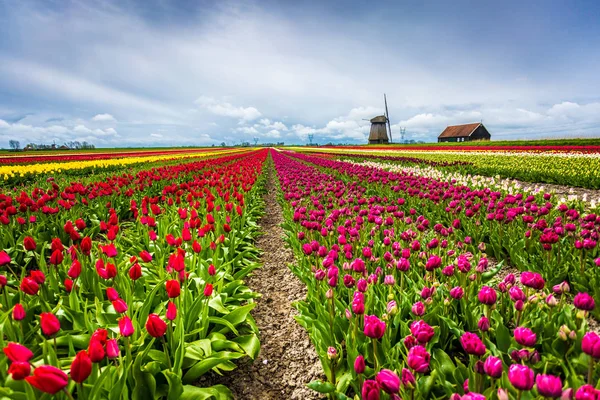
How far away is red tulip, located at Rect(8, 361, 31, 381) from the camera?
1.38 m

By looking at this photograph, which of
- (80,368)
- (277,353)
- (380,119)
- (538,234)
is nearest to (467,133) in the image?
(380,119)

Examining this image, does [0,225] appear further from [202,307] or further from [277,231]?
[277,231]

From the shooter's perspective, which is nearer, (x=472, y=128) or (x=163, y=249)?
(x=163, y=249)

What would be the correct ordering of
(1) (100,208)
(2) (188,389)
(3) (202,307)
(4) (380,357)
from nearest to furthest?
(2) (188,389) → (4) (380,357) → (3) (202,307) → (1) (100,208)

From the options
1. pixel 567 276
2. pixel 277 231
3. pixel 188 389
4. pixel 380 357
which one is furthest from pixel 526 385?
pixel 277 231

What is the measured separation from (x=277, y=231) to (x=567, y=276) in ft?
16.7

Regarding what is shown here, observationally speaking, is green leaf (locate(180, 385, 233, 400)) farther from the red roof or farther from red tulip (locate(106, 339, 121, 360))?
the red roof

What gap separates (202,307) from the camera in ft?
9.63

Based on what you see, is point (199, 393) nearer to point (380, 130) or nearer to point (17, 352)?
point (17, 352)

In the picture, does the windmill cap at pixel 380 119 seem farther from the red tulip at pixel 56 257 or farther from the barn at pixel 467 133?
the red tulip at pixel 56 257

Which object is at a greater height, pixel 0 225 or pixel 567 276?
pixel 0 225

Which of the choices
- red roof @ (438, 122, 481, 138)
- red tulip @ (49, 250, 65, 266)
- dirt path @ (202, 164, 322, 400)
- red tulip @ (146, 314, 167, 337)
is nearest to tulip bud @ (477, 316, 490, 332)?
dirt path @ (202, 164, 322, 400)

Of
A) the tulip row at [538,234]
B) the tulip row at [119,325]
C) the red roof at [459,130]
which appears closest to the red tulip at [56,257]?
the tulip row at [119,325]

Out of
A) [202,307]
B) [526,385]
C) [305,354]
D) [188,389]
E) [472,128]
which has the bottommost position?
[305,354]
